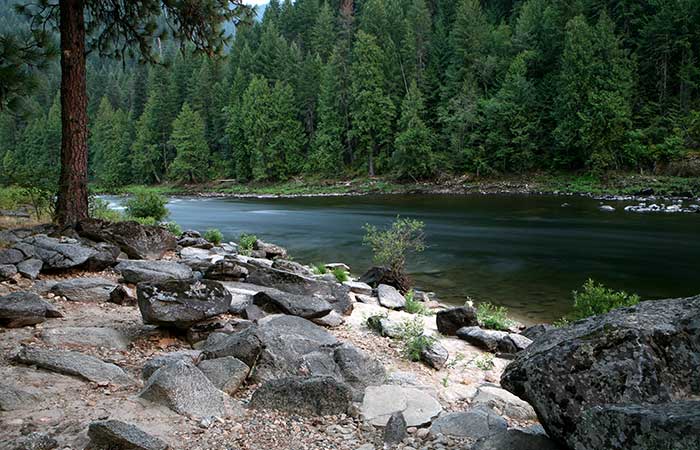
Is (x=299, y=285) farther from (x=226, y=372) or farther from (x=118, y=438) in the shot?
(x=118, y=438)

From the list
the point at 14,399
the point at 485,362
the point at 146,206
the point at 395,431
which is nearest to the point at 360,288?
the point at 485,362

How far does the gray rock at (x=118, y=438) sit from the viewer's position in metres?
3.02

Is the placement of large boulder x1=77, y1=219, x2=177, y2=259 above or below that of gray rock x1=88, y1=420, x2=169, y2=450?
above

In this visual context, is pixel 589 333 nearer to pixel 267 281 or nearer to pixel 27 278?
pixel 267 281

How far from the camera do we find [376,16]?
58.2m

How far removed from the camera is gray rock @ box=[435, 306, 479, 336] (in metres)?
7.84

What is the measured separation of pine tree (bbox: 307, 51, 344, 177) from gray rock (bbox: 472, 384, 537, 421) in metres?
50.4

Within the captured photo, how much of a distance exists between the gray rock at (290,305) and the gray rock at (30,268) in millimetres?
3358

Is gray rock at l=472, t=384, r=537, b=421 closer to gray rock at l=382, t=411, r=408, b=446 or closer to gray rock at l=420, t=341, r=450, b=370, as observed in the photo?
gray rock at l=420, t=341, r=450, b=370

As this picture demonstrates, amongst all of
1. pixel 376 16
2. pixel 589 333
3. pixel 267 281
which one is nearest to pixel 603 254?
pixel 267 281

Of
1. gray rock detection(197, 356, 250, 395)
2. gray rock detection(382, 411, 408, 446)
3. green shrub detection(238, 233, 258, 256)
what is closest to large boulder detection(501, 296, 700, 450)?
gray rock detection(382, 411, 408, 446)

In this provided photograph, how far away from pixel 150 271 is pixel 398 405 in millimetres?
5082

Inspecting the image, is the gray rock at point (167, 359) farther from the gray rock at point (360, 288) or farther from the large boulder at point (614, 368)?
the gray rock at point (360, 288)

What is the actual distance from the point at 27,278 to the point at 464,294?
935cm
